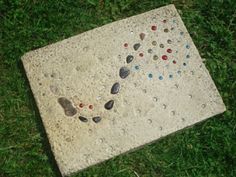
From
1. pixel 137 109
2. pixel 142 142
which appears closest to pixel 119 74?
pixel 137 109

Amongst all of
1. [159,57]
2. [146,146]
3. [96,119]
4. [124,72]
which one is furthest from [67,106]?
[159,57]

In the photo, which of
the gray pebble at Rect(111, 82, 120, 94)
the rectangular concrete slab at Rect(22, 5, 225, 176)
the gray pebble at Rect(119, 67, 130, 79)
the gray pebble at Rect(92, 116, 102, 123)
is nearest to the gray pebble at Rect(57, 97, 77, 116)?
the rectangular concrete slab at Rect(22, 5, 225, 176)

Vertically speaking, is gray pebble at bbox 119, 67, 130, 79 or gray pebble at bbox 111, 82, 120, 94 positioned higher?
gray pebble at bbox 119, 67, 130, 79

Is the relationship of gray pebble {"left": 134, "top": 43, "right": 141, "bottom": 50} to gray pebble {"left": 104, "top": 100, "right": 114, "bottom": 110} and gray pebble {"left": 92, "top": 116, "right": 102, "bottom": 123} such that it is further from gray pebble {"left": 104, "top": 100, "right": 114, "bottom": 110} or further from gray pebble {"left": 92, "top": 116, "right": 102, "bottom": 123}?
gray pebble {"left": 92, "top": 116, "right": 102, "bottom": 123}

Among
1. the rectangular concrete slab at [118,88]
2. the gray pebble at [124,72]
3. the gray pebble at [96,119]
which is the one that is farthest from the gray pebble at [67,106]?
the gray pebble at [124,72]

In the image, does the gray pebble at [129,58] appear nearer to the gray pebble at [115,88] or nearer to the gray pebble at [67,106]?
the gray pebble at [115,88]

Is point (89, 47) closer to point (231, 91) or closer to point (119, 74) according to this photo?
point (119, 74)

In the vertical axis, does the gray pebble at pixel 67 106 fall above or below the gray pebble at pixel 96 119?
above
